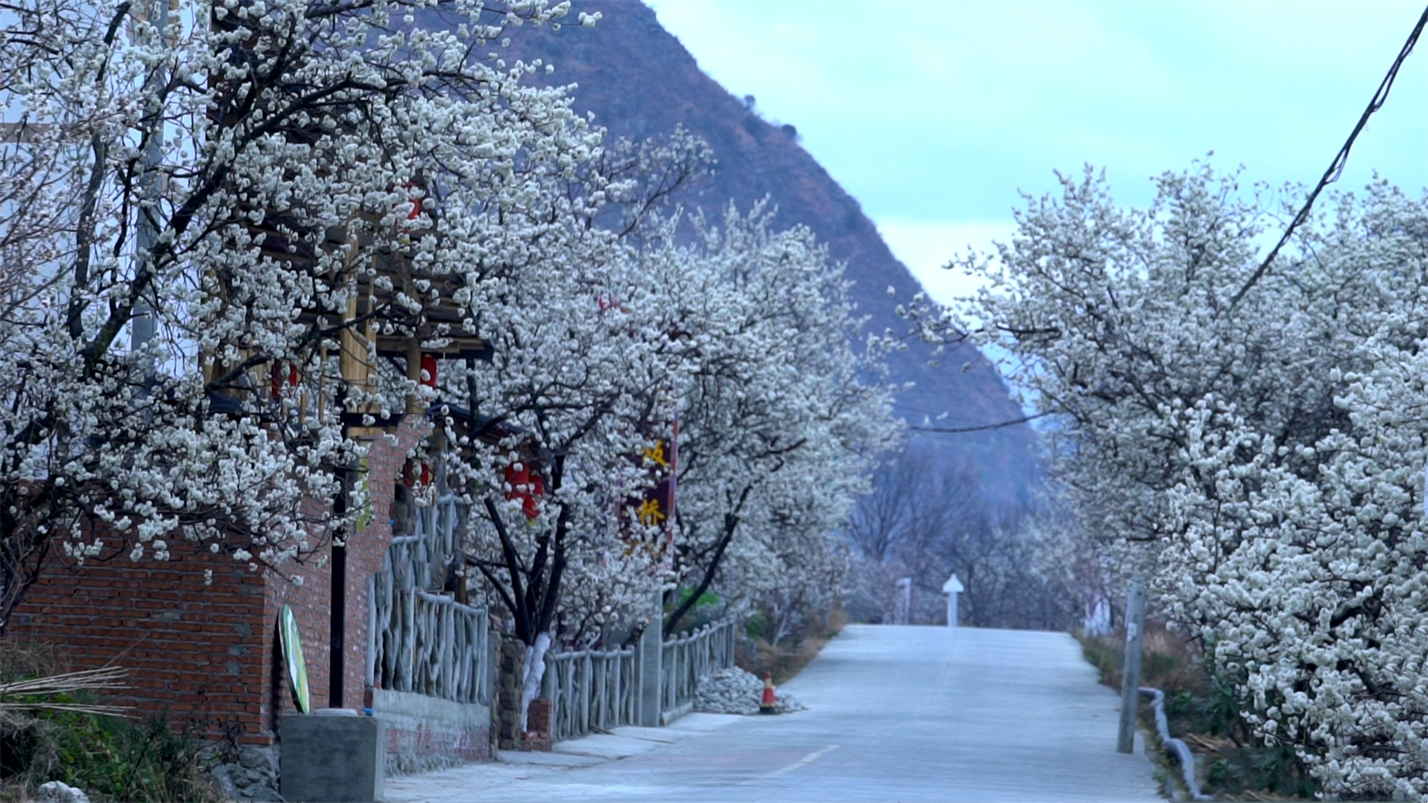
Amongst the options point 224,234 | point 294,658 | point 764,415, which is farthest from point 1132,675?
point 224,234

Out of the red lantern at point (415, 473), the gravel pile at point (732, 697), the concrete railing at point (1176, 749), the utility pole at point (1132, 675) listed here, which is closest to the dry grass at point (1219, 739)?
the concrete railing at point (1176, 749)

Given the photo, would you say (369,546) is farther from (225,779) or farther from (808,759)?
(808,759)

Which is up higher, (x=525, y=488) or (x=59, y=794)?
(x=525, y=488)

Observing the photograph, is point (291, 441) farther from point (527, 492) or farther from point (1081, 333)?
point (1081, 333)

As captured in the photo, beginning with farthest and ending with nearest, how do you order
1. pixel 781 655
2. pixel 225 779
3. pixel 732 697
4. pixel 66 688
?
pixel 781 655 → pixel 732 697 → pixel 225 779 → pixel 66 688

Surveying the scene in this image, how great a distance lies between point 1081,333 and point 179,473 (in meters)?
12.8

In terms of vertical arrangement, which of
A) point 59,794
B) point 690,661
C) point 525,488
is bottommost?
point 690,661

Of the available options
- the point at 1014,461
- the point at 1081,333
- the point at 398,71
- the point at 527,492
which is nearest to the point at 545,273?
the point at 527,492

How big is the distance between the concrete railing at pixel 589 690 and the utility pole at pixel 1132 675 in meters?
7.48

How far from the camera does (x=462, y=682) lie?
2133cm

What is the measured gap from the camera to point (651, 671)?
2992 centimetres

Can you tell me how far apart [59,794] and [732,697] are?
24231mm

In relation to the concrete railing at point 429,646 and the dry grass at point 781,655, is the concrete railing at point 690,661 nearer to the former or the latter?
the dry grass at point 781,655

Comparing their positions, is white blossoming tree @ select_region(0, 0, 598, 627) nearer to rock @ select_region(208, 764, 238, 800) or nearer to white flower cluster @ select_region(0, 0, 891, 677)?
white flower cluster @ select_region(0, 0, 891, 677)
